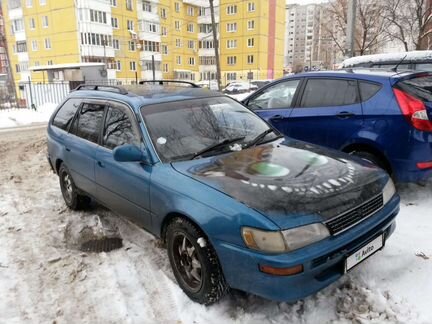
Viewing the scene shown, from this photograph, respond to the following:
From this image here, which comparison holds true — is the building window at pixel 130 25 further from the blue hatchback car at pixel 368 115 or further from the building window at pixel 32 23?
the blue hatchback car at pixel 368 115

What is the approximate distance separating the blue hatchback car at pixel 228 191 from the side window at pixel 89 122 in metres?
0.02

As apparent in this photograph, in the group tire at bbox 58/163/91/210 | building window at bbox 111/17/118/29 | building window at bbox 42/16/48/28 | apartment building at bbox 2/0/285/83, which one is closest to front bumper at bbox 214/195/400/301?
tire at bbox 58/163/91/210

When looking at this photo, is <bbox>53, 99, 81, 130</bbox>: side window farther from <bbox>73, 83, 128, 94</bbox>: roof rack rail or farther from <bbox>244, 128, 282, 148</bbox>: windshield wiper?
<bbox>244, 128, 282, 148</bbox>: windshield wiper

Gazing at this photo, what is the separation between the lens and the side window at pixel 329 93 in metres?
4.62

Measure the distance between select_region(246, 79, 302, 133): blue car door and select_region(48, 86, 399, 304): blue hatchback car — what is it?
4.32 feet

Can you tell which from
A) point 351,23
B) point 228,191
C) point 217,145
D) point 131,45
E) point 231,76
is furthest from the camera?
point 231,76

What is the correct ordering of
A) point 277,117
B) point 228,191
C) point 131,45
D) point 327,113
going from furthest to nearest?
point 131,45, point 277,117, point 327,113, point 228,191

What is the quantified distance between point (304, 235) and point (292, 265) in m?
0.21

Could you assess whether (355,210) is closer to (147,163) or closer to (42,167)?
(147,163)

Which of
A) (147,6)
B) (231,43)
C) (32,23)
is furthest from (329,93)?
(231,43)

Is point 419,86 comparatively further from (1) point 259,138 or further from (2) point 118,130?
(2) point 118,130

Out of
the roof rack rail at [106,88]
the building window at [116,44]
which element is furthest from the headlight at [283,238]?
the building window at [116,44]

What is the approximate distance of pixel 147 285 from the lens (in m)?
3.17

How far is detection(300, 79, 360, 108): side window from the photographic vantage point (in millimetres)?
4617
